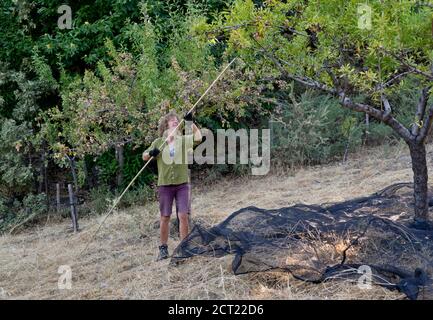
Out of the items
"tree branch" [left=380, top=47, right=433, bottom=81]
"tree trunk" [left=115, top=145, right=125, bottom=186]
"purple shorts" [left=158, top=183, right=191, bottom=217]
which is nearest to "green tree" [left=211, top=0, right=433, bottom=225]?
"tree branch" [left=380, top=47, right=433, bottom=81]

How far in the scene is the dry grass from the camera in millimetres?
3904

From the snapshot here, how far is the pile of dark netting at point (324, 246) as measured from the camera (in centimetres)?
369

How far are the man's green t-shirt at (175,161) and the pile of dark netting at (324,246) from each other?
0.65 meters

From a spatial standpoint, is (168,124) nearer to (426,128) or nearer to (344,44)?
(344,44)

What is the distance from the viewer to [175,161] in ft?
16.1

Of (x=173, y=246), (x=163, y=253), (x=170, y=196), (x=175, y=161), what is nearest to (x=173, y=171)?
(x=175, y=161)

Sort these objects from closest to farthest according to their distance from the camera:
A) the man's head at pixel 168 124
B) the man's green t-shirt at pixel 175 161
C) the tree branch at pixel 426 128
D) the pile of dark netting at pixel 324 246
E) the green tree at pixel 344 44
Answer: the green tree at pixel 344 44 < the pile of dark netting at pixel 324 246 < the tree branch at pixel 426 128 < the man's green t-shirt at pixel 175 161 < the man's head at pixel 168 124

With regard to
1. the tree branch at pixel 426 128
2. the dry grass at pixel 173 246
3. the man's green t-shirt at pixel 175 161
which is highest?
the tree branch at pixel 426 128

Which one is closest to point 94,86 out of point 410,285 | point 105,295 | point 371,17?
point 105,295

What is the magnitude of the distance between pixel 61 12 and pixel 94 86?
2.30 metres

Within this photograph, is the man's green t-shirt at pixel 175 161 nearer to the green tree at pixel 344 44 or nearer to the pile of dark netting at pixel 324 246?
the pile of dark netting at pixel 324 246

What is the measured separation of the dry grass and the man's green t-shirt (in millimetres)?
747

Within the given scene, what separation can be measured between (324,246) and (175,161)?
5.18ft

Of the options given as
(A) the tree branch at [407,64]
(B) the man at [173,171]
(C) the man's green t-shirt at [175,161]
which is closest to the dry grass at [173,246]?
(B) the man at [173,171]
